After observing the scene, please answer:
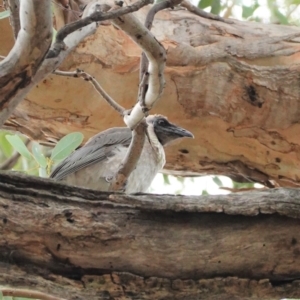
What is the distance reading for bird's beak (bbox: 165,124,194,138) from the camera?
2.79 meters

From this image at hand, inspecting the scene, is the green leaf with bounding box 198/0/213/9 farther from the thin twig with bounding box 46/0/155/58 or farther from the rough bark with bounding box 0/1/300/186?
the thin twig with bounding box 46/0/155/58

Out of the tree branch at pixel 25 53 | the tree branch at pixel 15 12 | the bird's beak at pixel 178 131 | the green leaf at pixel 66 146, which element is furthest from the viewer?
the bird's beak at pixel 178 131

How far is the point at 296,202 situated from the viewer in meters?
1.57

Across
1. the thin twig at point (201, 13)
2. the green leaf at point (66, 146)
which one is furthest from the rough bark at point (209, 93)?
the green leaf at point (66, 146)

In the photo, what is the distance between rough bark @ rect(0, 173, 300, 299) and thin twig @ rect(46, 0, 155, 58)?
325 millimetres

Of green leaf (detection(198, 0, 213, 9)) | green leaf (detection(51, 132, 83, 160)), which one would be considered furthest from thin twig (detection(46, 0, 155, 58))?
green leaf (detection(198, 0, 213, 9))

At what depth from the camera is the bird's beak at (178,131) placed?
2.79 metres

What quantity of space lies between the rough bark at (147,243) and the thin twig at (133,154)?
0.86 feet

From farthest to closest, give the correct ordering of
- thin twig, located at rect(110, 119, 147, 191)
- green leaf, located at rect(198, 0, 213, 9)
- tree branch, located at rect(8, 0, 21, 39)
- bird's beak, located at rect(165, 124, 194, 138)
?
green leaf, located at rect(198, 0, 213, 9) < bird's beak, located at rect(165, 124, 194, 138) < thin twig, located at rect(110, 119, 147, 191) < tree branch, located at rect(8, 0, 21, 39)

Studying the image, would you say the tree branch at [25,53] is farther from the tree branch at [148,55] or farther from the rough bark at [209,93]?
the rough bark at [209,93]

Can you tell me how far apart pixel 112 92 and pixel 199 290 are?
1369mm

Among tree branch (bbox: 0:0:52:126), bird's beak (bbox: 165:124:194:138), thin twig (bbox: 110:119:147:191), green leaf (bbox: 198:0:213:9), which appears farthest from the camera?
green leaf (bbox: 198:0:213:9)

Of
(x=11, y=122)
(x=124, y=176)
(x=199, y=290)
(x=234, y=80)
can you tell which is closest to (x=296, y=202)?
(x=199, y=290)

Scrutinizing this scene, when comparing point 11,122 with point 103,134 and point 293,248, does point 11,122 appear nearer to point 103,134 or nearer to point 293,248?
point 103,134
